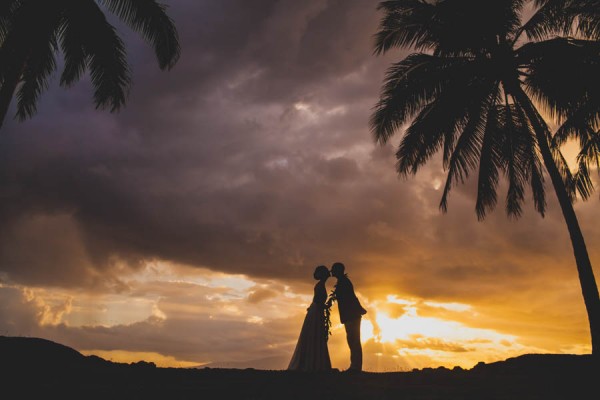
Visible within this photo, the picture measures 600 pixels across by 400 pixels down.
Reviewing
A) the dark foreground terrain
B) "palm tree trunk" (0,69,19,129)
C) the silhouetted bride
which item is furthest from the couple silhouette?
"palm tree trunk" (0,69,19,129)

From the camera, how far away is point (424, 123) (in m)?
13.0

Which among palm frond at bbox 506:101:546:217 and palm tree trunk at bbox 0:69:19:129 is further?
palm frond at bbox 506:101:546:217

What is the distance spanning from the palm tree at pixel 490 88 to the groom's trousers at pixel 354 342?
594 cm

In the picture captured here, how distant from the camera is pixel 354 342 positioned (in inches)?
359

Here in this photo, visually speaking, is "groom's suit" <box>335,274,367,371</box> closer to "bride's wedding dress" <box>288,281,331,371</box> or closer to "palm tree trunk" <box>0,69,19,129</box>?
"bride's wedding dress" <box>288,281,331,371</box>

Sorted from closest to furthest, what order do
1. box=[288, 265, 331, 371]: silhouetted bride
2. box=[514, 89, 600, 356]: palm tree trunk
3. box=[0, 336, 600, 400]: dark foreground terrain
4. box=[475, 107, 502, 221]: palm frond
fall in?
box=[0, 336, 600, 400]: dark foreground terrain < box=[288, 265, 331, 371]: silhouetted bride < box=[514, 89, 600, 356]: palm tree trunk < box=[475, 107, 502, 221]: palm frond

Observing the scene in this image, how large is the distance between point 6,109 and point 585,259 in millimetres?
12895

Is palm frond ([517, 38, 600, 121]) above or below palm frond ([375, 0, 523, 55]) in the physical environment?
below

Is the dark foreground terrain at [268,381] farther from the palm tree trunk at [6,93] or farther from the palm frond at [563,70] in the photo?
the palm frond at [563,70]

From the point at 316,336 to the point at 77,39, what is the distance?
9.54 metres

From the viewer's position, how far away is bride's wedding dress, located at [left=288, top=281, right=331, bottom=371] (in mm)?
9266

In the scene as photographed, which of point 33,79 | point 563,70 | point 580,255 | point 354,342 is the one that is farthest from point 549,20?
point 33,79

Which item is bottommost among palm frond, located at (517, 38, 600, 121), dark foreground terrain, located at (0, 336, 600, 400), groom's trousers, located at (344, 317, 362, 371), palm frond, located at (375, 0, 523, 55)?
dark foreground terrain, located at (0, 336, 600, 400)

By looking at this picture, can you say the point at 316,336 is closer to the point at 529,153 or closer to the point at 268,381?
the point at 268,381
